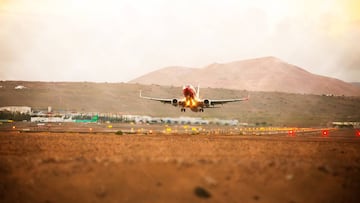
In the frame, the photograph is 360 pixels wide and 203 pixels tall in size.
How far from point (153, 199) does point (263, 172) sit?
646cm

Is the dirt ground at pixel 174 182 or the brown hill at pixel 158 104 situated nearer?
the dirt ground at pixel 174 182

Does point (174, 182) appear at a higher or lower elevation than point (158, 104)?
lower

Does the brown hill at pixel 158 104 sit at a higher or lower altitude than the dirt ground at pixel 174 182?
higher

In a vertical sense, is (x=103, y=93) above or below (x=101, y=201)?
above

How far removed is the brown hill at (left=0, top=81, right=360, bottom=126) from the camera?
150 metres

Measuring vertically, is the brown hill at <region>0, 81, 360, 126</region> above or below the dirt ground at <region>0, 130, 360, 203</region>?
above

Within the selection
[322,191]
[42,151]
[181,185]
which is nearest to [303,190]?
[322,191]

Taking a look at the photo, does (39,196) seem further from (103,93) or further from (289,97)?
(289,97)

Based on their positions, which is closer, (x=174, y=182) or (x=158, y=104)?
(x=174, y=182)

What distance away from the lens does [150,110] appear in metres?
156

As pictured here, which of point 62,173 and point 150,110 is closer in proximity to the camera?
point 62,173

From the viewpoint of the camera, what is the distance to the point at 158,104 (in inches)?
6540

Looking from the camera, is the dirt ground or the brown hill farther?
the brown hill

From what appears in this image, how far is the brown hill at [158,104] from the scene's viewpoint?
150125 millimetres
